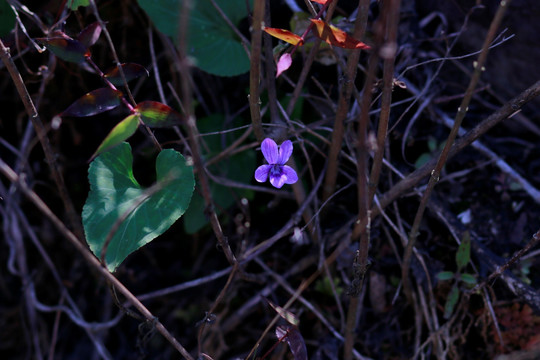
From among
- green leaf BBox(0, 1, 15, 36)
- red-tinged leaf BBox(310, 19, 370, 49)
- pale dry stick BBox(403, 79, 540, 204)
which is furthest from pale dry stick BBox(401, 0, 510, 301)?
green leaf BBox(0, 1, 15, 36)

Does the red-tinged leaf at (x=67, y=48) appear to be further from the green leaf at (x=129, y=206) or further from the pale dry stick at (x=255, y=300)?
the pale dry stick at (x=255, y=300)

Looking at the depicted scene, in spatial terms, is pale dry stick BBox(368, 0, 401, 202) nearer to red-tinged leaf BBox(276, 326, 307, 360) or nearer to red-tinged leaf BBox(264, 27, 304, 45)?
red-tinged leaf BBox(264, 27, 304, 45)

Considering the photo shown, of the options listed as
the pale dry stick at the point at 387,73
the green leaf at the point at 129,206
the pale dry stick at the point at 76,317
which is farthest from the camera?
the pale dry stick at the point at 76,317

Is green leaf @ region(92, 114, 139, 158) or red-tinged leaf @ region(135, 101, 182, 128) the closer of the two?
green leaf @ region(92, 114, 139, 158)

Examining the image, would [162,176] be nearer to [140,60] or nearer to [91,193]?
[91,193]

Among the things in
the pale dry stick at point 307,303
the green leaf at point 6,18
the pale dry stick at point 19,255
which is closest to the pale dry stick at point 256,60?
the pale dry stick at point 307,303
